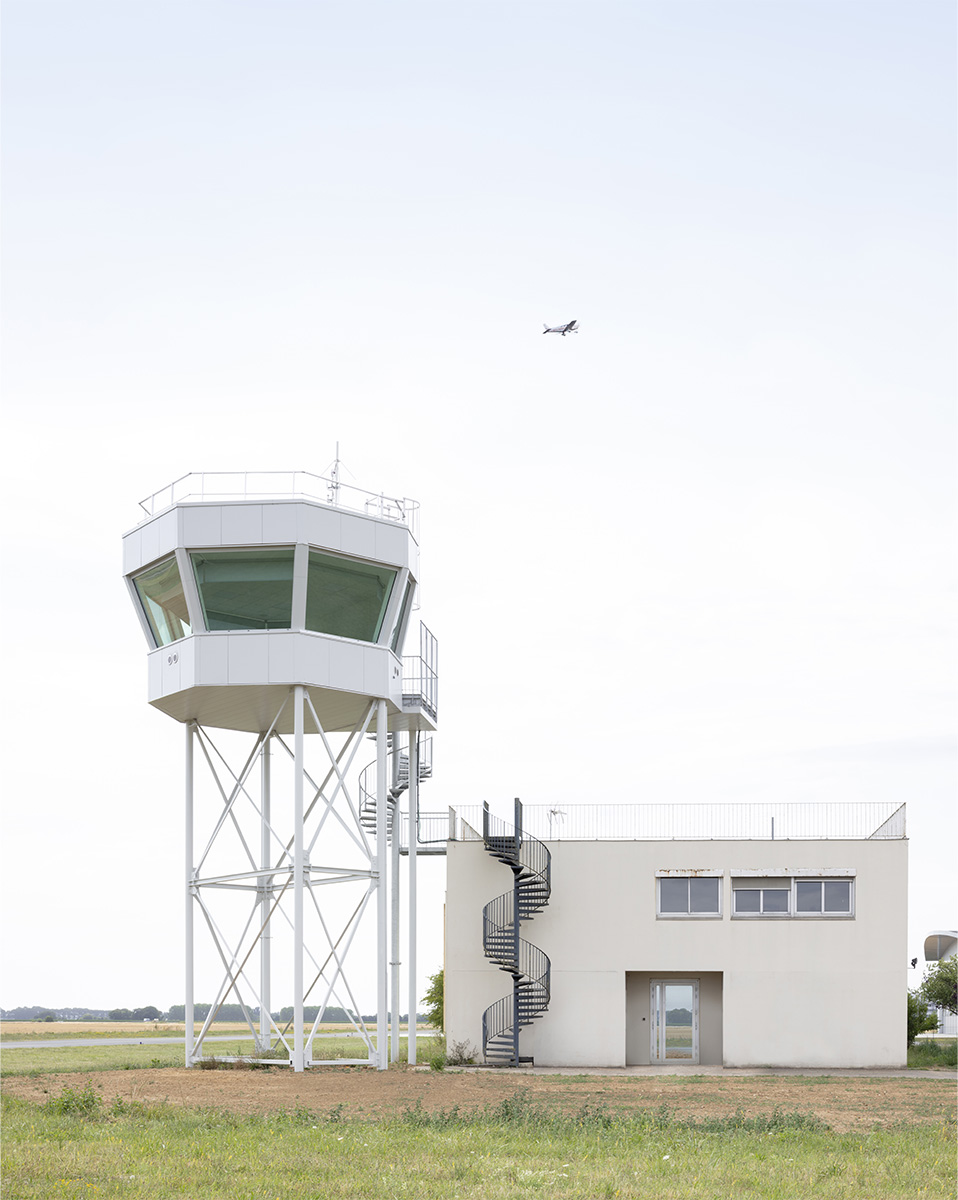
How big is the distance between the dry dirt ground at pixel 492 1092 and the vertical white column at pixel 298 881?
31.9 inches

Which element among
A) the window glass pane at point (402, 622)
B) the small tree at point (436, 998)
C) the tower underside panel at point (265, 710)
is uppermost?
the window glass pane at point (402, 622)

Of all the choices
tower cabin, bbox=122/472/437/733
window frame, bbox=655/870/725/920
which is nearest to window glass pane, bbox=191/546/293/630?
tower cabin, bbox=122/472/437/733

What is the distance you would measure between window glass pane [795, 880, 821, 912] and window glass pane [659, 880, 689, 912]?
2.94 m

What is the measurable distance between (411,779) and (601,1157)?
17.7 metres

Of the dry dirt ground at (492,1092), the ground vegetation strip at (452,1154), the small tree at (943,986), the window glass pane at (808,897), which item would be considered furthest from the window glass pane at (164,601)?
the small tree at (943,986)

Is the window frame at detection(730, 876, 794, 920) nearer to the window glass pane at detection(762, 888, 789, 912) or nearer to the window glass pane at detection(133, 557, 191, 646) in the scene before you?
the window glass pane at detection(762, 888, 789, 912)

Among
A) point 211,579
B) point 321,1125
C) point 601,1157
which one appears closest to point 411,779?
point 211,579

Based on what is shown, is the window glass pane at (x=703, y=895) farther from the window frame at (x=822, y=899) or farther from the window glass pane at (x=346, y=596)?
the window glass pane at (x=346, y=596)

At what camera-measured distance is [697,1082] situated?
29.5 m

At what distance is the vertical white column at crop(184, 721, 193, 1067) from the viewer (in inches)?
1224

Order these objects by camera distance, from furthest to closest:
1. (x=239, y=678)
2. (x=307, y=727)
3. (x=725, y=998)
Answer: (x=725, y=998) → (x=307, y=727) → (x=239, y=678)

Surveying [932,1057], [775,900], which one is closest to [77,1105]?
[775,900]

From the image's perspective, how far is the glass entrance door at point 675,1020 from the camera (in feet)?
119

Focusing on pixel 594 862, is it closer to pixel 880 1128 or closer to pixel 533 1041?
pixel 533 1041
